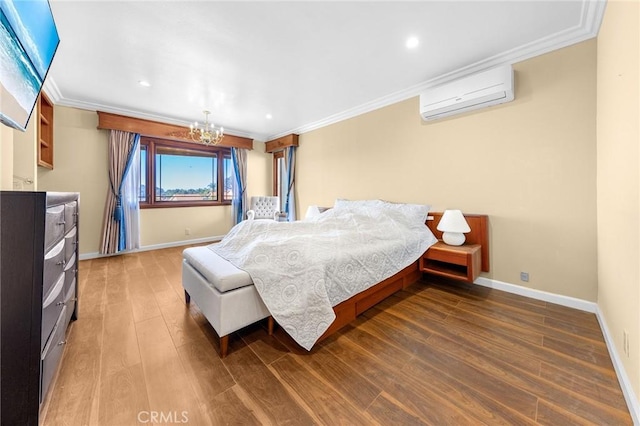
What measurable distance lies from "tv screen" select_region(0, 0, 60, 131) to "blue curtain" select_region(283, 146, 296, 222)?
410 cm

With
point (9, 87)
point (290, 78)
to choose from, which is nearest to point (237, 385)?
point (9, 87)

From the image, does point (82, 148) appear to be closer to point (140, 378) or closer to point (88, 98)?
point (88, 98)

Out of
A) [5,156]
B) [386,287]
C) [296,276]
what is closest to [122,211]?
[5,156]

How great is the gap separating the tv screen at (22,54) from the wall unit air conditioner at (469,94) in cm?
346

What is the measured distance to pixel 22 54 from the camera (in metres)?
1.22

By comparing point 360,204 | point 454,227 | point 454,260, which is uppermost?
point 360,204

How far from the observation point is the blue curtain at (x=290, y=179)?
18.1ft

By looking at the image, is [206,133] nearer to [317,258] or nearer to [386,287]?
[317,258]

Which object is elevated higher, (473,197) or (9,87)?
(9,87)

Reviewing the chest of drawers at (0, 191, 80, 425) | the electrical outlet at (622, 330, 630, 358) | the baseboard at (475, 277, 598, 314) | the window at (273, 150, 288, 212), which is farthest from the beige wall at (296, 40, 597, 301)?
the chest of drawers at (0, 191, 80, 425)

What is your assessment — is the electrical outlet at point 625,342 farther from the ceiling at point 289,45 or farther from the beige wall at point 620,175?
the ceiling at point 289,45

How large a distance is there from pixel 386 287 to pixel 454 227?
108cm

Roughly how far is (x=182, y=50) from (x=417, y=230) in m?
3.35

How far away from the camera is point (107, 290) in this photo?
268cm
